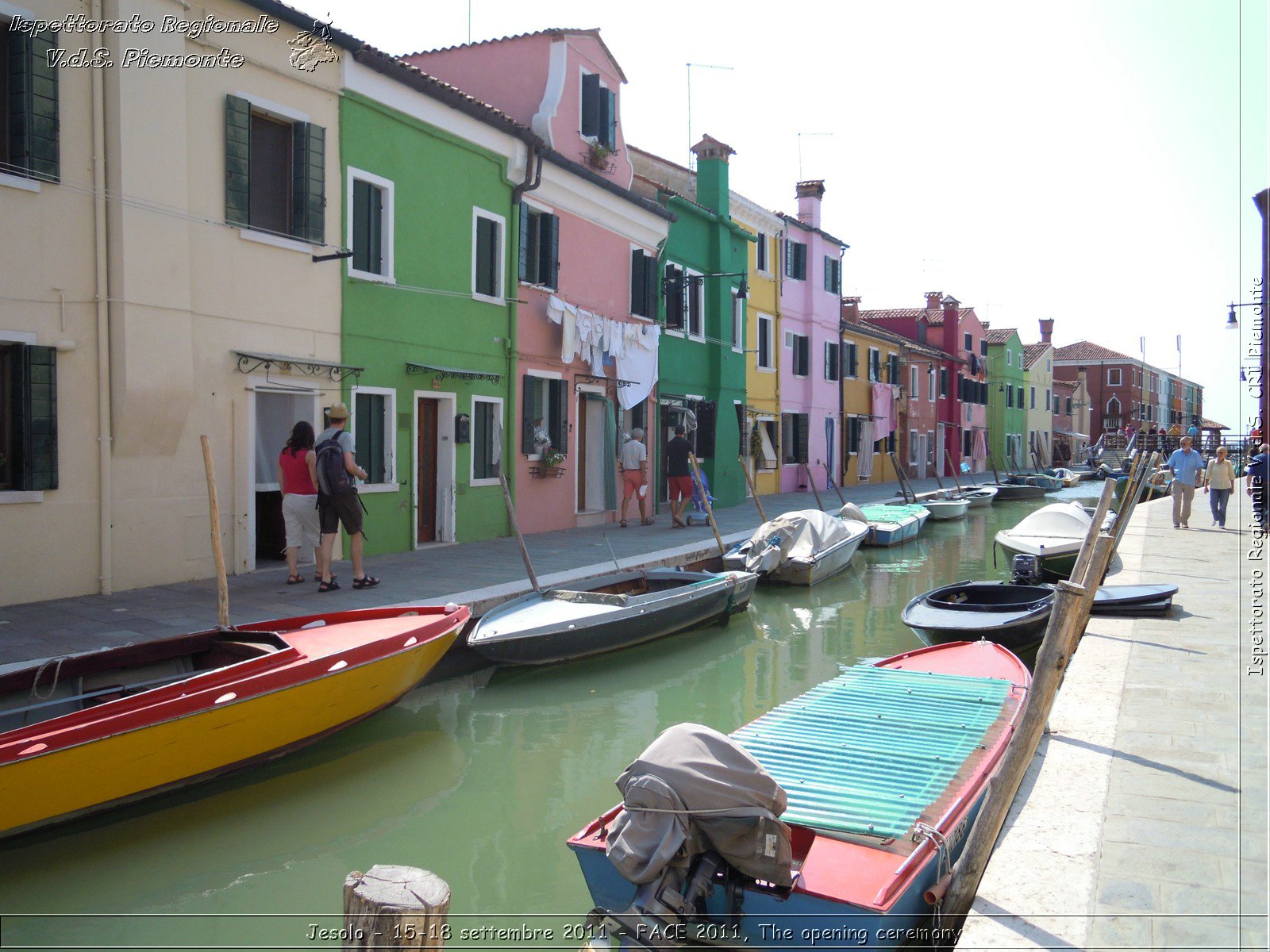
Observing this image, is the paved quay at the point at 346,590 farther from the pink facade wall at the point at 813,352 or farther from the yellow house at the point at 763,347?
the pink facade wall at the point at 813,352

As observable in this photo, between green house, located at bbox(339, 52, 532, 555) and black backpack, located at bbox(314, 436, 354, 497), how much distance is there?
2079mm

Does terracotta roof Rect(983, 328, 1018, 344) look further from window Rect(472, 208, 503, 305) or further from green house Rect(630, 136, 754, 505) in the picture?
window Rect(472, 208, 503, 305)

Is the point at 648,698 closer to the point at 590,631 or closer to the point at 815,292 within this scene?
the point at 590,631

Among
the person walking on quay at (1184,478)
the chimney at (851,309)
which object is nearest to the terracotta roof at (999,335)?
the chimney at (851,309)

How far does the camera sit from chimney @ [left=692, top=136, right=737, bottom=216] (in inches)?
857

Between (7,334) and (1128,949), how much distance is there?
885cm

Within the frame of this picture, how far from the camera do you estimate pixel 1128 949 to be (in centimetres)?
321

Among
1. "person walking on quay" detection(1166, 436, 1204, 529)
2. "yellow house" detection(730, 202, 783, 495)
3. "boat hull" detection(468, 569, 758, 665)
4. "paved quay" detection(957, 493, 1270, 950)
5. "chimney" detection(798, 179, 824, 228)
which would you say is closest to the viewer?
"paved quay" detection(957, 493, 1270, 950)

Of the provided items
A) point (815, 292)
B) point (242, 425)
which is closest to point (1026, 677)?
point (242, 425)

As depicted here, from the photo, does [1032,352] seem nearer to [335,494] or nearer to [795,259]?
[795,259]

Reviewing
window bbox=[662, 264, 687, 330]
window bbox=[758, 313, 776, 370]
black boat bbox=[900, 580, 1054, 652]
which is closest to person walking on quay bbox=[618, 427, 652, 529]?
window bbox=[662, 264, 687, 330]

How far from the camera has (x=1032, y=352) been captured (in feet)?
185

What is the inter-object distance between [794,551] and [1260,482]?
8.42m

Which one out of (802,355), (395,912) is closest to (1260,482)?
(802,355)
